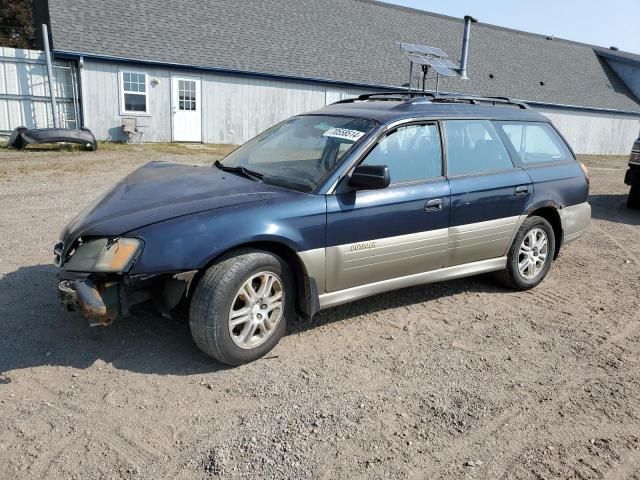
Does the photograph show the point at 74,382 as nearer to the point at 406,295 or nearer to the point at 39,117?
the point at 406,295

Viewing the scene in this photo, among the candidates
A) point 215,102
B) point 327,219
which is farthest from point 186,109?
point 327,219

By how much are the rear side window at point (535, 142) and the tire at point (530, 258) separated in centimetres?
64

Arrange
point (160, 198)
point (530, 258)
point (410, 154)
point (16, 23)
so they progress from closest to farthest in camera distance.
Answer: point (160, 198)
point (410, 154)
point (530, 258)
point (16, 23)

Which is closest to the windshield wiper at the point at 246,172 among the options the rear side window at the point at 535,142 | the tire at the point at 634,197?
the rear side window at the point at 535,142

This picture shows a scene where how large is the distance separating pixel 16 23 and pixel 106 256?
3318 centimetres

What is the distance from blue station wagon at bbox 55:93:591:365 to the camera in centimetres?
343

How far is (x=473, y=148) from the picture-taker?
16.2 ft

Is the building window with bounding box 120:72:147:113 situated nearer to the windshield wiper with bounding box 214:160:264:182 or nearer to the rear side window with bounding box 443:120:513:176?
the windshield wiper with bounding box 214:160:264:182

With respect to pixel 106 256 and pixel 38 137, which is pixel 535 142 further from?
pixel 38 137

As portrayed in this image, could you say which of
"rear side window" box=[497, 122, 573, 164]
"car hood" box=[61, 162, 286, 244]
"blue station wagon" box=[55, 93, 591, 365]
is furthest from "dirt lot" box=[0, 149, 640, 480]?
"rear side window" box=[497, 122, 573, 164]

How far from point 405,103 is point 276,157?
1.22 meters

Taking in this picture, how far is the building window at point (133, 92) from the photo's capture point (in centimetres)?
1750

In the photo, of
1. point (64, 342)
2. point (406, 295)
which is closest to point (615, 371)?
point (406, 295)

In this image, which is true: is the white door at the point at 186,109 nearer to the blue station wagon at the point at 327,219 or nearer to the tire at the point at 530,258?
the blue station wagon at the point at 327,219
